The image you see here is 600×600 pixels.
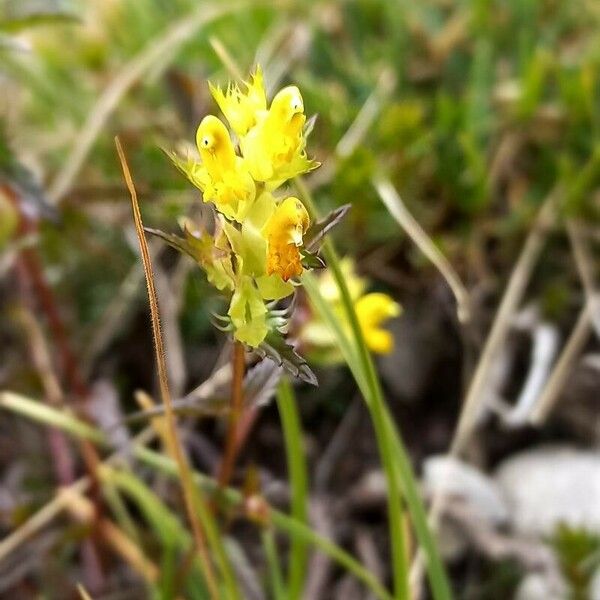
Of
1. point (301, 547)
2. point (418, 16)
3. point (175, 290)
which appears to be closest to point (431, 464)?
point (301, 547)

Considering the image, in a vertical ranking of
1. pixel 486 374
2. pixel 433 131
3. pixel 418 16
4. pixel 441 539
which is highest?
pixel 418 16

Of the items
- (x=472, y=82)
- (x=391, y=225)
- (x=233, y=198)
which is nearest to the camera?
(x=233, y=198)

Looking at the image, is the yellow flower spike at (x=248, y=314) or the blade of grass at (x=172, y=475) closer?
the yellow flower spike at (x=248, y=314)

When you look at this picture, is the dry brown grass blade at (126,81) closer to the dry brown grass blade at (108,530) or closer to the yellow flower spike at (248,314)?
the dry brown grass blade at (108,530)

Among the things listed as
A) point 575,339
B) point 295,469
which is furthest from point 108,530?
point 575,339

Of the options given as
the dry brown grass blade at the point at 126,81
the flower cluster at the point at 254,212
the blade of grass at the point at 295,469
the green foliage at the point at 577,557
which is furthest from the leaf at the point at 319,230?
the dry brown grass blade at the point at 126,81

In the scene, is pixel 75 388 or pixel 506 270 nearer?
pixel 75 388

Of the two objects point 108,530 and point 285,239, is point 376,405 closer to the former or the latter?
point 285,239

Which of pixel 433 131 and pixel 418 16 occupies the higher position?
pixel 418 16

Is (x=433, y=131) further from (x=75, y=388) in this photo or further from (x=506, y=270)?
(x=75, y=388)
